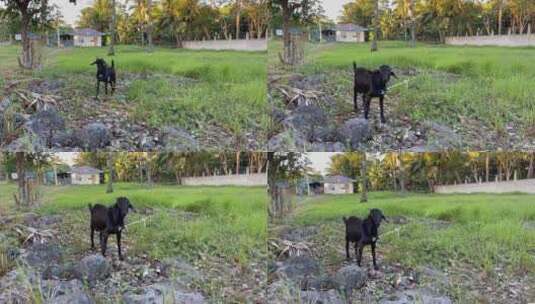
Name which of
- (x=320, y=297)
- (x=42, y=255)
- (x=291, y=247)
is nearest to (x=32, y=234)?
(x=42, y=255)

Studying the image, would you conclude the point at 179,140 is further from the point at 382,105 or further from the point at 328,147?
the point at 382,105

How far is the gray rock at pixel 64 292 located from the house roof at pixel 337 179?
139 centimetres

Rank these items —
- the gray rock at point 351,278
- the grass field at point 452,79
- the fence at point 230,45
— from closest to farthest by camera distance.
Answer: the grass field at point 452,79, the gray rock at point 351,278, the fence at point 230,45

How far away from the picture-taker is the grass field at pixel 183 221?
347 cm

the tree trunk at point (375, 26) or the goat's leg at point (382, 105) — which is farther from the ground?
the tree trunk at point (375, 26)

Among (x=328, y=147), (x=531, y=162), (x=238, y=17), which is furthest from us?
(x=238, y=17)

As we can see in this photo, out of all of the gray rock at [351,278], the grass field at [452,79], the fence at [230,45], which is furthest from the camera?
the fence at [230,45]

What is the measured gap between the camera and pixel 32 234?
3.48 m

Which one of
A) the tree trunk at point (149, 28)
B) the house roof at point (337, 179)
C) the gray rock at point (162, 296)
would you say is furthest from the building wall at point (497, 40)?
the gray rock at point (162, 296)

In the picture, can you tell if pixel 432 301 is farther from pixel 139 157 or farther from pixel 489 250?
pixel 139 157

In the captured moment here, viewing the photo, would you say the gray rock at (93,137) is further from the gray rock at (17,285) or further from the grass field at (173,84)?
the gray rock at (17,285)

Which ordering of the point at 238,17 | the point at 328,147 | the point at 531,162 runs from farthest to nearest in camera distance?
the point at 238,17
the point at 328,147
the point at 531,162

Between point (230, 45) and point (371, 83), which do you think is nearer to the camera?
point (371, 83)

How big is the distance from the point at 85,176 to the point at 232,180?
Answer: 2.58ft
